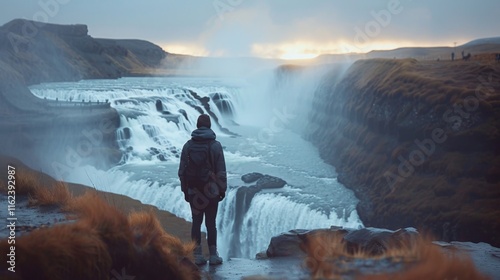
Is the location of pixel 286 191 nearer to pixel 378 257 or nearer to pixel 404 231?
pixel 404 231

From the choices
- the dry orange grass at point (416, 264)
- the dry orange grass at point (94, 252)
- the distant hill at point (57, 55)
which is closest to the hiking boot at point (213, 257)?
the dry orange grass at point (416, 264)

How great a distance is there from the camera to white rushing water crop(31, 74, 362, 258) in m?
20.2

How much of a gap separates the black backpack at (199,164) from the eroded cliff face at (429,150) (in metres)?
12.4

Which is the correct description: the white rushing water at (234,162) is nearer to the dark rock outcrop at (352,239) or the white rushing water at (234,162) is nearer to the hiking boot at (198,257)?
the hiking boot at (198,257)

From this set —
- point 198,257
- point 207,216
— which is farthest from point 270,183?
point 207,216

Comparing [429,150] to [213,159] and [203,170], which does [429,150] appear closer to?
[213,159]

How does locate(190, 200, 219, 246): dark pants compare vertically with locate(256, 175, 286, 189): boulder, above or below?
above

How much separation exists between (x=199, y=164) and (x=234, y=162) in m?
22.5

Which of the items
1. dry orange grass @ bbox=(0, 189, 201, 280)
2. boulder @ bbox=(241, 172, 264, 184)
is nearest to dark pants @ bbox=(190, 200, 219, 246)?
dry orange grass @ bbox=(0, 189, 201, 280)

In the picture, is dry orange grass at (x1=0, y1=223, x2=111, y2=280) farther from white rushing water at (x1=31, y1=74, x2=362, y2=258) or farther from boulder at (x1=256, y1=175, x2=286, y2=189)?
boulder at (x1=256, y1=175, x2=286, y2=189)

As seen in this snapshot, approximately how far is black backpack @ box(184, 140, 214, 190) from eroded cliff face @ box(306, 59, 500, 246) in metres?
12.4

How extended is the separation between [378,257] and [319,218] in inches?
533

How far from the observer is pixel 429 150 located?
2112 cm

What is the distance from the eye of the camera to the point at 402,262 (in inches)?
220
